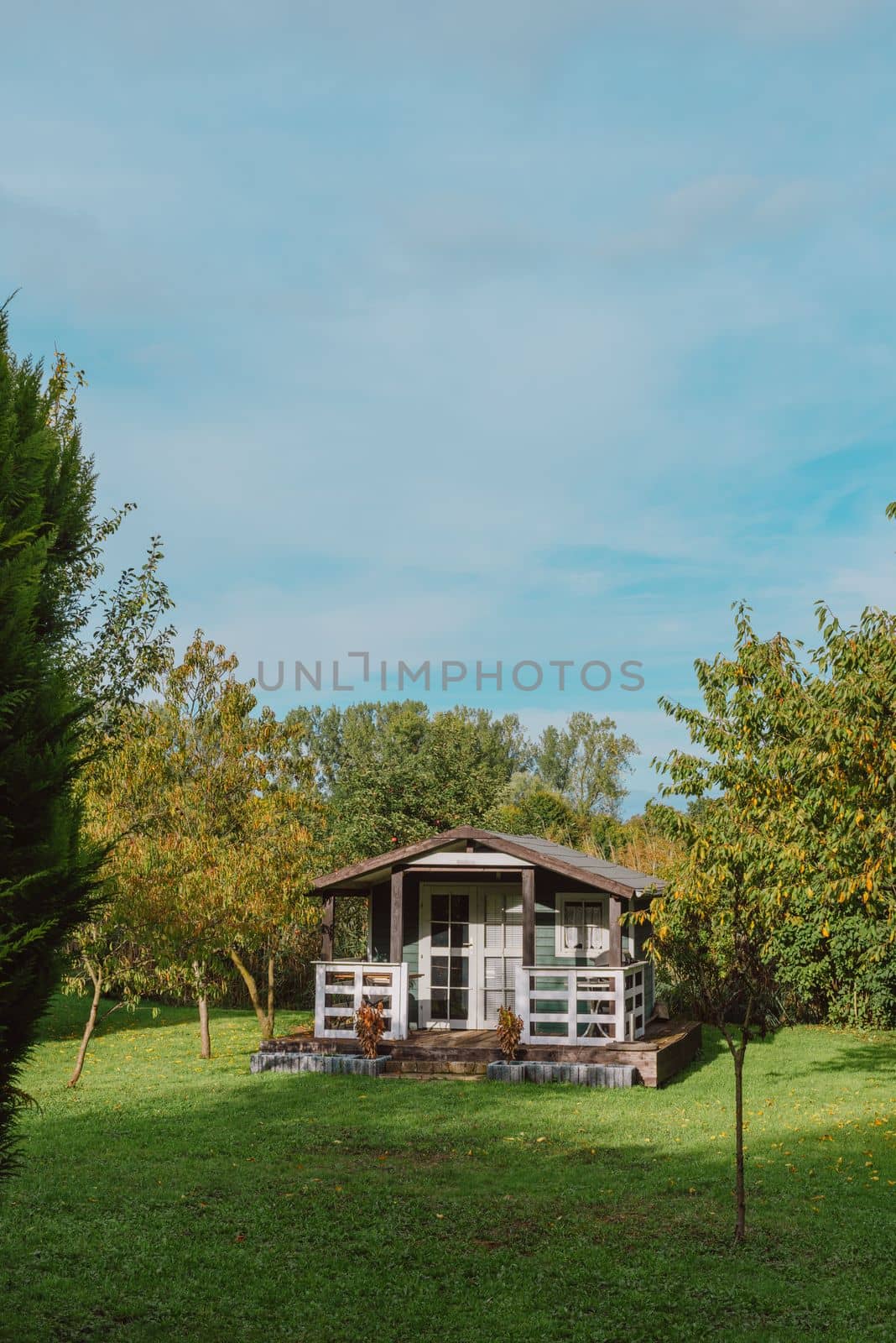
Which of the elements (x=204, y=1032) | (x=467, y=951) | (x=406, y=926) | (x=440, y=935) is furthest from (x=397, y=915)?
(x=204, y=1032)

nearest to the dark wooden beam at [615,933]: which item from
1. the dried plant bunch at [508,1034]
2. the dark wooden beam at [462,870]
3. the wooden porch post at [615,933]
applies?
the wooden porch post at [615,933]

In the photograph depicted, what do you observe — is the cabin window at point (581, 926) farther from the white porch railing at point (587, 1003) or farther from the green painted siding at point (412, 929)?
the green painted siding at point (412, 929)

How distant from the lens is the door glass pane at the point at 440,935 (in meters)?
18.1

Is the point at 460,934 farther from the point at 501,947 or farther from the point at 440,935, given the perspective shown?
the point at 501,947

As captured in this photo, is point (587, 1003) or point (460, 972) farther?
point (460, 972)

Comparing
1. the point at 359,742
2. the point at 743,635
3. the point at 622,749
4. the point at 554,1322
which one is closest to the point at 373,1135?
the point at 554,1322

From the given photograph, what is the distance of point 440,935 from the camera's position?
1809cm

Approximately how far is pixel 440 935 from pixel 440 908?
0.44 metres

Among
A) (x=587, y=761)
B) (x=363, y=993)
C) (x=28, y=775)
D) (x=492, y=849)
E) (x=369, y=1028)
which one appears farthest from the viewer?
(x=587, y=761)

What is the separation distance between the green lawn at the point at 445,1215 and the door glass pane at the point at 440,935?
3948 millimetres

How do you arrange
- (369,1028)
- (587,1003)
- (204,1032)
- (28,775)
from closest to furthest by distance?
1. (28,775)
2. (369,1028)
3. (587,1003)
4. (204,1032)

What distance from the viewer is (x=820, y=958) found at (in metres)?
20.2

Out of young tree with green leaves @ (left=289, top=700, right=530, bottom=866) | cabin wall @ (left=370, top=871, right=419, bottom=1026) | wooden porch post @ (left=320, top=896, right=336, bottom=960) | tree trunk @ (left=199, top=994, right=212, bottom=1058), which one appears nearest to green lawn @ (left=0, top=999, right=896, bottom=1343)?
tree trunk @ (left=199, top=994, right=212, bottom=1058)

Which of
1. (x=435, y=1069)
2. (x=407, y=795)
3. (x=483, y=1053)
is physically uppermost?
(x=407, y=795)
